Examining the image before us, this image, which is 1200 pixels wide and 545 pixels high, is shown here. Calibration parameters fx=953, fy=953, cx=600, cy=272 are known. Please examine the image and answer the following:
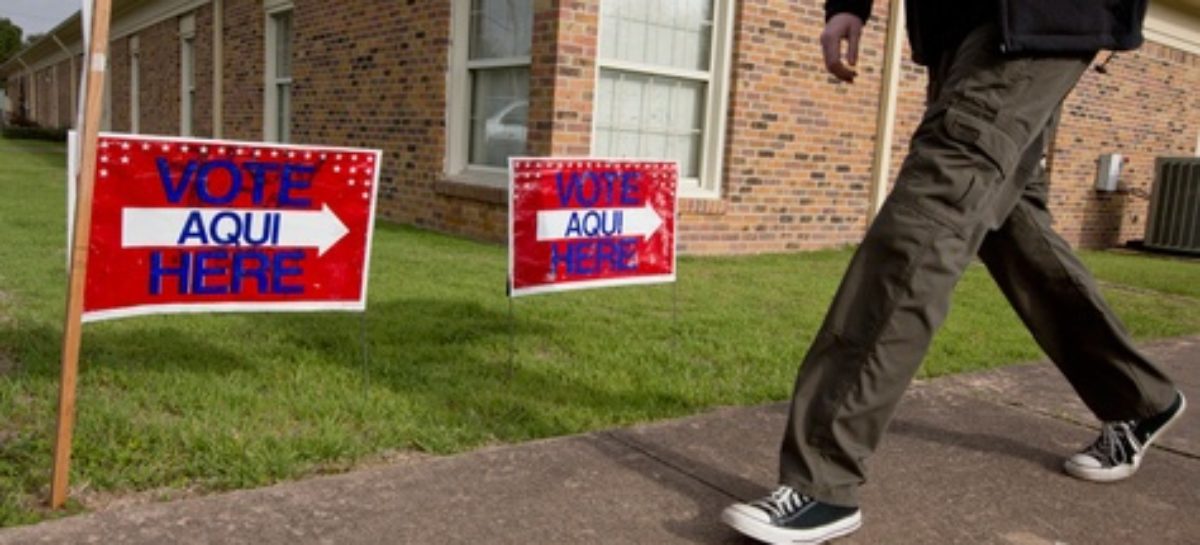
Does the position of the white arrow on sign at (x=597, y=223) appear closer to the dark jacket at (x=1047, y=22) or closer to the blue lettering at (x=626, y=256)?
the blue lettering at (x=626, y=256)

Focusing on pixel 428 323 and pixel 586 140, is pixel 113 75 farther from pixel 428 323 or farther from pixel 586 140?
pixel 428 323

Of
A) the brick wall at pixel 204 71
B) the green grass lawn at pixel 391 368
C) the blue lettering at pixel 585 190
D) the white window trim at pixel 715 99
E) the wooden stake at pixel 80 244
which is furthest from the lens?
the brick wall at pixel 204 71

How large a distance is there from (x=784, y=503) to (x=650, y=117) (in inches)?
241

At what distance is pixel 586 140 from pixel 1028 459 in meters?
4.97

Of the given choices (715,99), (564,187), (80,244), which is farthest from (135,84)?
(80,244)

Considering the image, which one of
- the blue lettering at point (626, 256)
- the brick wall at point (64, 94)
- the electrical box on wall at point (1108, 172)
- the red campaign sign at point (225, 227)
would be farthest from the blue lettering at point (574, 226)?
the brick wall at point (64, 94)

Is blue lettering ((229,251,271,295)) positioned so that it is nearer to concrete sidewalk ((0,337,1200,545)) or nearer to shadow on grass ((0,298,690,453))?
shadow on grass ((0,298,690,453))

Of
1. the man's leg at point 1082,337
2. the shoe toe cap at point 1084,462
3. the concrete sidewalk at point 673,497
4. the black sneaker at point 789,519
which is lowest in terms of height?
the concrete sidewalk at point 673,497

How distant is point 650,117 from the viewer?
26.4 feet

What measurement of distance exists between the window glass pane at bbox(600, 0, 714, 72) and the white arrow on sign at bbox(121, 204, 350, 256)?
4.76 m

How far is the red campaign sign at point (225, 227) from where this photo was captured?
2779 millimetres

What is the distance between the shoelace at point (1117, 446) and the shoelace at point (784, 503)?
1.22 metres

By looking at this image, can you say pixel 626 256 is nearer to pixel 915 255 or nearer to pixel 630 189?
pixel 630 189

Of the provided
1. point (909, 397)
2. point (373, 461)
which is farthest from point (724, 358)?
point (373, 461)
